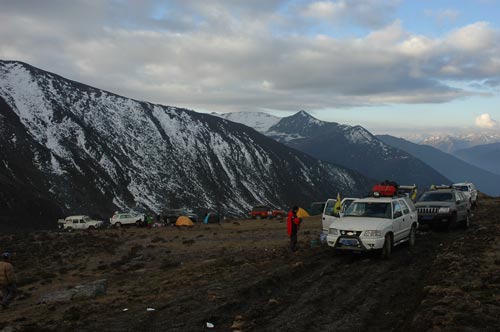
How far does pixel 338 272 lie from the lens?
43.9 ft

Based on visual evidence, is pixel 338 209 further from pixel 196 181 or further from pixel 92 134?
pixel 196 181

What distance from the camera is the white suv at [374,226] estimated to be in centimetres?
1486

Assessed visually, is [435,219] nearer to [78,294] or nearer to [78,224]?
[78,294]

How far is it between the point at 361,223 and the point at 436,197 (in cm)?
954

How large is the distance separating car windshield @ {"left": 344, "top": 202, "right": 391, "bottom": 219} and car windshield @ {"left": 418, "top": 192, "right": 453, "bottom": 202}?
25.0 feet

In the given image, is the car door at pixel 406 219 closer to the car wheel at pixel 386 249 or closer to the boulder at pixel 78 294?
the car wheel at pixel 386 249

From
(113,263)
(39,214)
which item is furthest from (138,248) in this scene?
(39,214)

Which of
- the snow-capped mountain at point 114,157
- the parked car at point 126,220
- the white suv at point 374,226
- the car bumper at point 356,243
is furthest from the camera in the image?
the snow-capped mountain at point 114,157

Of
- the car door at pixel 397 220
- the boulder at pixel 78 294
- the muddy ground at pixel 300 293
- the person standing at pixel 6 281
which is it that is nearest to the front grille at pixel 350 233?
the muddy ground at pixel 300 293

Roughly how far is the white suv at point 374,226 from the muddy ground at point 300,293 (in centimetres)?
57

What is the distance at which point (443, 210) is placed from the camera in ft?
70.7

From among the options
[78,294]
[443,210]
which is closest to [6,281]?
[78,294]

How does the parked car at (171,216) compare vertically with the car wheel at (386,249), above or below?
below

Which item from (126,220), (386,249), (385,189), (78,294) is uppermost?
(385,189)
